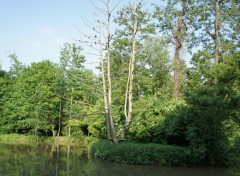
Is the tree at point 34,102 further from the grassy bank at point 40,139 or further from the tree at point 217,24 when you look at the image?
the tree at point 217,24

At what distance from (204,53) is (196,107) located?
1164 centimetres

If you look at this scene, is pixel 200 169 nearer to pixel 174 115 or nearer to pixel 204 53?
pixel 174 115

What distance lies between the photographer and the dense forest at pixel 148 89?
16.4m

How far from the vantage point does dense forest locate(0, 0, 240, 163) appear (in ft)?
53.9

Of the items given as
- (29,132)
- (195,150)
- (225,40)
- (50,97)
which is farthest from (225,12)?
(29,132)

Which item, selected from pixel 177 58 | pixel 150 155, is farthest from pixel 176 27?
pixel 150 155

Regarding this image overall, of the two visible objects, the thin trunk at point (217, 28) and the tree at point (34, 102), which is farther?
the tree at point (34, 102)

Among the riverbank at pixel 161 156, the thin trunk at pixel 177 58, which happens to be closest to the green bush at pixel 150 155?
the riverbank at pixel 161 156

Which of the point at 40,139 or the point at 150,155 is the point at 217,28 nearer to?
the point at 150,155

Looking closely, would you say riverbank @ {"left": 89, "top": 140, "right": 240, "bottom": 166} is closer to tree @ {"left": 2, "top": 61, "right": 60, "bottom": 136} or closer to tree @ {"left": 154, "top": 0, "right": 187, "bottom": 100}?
tree @ {"left": 154, "top": 0, "right": 187, "bottom": 100}

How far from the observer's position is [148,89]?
2931 centimetres

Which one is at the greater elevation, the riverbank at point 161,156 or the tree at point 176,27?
the tree at point 176,27

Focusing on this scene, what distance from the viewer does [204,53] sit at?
2609 cm

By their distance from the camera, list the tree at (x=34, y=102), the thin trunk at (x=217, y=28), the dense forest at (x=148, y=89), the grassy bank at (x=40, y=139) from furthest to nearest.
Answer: the tree at (x=34, y=102), the grassy bank at (x=40, y=139), the thin trunk at (x=217, y=28), the dense forest at (x=148, y=89)
